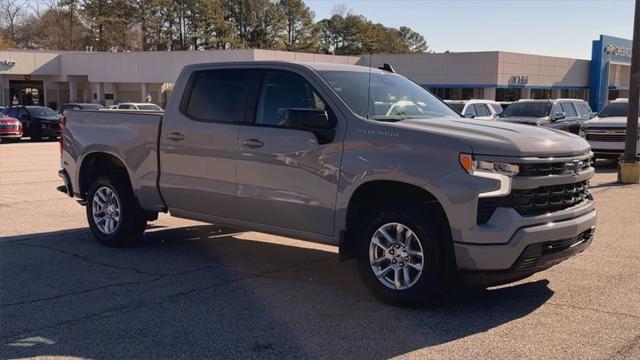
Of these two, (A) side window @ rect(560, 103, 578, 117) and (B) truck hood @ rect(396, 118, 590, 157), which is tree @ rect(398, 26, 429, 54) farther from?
(B) truck hood @ rect(396, 118, 590, 157)

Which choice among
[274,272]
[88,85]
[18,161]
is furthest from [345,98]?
[88,85]

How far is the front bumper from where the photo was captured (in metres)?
5.21

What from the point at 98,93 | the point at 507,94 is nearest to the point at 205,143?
the point at 507,94

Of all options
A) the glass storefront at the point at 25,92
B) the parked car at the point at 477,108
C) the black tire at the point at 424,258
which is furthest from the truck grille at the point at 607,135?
the glass storefront at the point at 25,92

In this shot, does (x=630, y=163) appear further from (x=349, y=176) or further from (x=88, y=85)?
(x=88, y=85)

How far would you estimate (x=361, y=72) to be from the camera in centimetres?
698

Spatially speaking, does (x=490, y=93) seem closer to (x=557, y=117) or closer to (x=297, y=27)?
(x=557, y=117)

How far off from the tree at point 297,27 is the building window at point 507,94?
4256cm

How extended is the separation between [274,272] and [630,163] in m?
10.7

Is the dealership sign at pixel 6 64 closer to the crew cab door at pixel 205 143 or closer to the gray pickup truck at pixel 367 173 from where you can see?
the gray pickup truck at pixel 367 173

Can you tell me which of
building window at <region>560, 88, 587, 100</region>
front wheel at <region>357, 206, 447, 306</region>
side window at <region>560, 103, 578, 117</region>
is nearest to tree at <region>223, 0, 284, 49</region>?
building window at <region>560, 88, 587, 100</region>

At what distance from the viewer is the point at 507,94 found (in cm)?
5247

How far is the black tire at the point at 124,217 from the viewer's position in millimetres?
8016

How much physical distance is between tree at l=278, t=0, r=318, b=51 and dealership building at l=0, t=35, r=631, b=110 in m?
36.3
